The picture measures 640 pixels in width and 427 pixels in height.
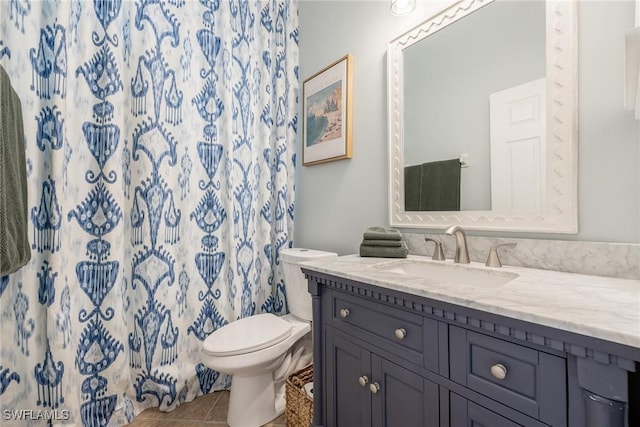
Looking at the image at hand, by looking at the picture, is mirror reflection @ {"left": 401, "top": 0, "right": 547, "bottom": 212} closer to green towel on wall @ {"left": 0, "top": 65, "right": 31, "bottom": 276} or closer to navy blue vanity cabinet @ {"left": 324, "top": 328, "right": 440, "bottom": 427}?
navy blue vanity cabinet @ {"left": 324, "top": 328, "right": 440, "bottom": 427}

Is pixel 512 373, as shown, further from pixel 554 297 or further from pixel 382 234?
pixel 382 234

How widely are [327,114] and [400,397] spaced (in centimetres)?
153

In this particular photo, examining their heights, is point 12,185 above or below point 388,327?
above

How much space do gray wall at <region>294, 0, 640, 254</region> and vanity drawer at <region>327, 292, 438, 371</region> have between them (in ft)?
1.81

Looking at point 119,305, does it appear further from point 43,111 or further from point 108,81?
point 108,81

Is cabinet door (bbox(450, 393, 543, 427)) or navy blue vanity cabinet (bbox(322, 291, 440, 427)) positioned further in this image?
navy blue vanity cabinet (bbox(322, 291, 440, 427))

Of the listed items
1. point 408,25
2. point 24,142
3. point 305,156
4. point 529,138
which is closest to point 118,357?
point 24,142

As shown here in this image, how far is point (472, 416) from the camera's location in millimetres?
672

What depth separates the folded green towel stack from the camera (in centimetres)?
126

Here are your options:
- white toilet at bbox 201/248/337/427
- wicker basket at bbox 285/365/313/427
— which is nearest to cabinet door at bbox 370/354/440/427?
wicker basket at bbox 285/365/313/427

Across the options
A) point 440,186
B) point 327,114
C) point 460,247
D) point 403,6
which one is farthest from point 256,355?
point 403,6

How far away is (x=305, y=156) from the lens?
6.55ft

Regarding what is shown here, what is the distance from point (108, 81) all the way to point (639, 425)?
89.1 inches

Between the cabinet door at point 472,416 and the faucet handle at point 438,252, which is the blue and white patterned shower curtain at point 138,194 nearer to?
the faucet handle at point 438,252
